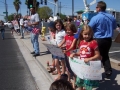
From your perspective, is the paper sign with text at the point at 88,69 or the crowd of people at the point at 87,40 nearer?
the paper sign with text at the point at 88,69

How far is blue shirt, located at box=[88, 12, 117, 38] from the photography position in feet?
16.1

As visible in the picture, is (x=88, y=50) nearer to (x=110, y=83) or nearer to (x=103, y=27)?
(x=103, y=27)

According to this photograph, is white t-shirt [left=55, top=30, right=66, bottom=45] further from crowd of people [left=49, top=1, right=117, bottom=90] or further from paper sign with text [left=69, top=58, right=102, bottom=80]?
paper sign with text [left=69, top=58, right=102, bottom=80]

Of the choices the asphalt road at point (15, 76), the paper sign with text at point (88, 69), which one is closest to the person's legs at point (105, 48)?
the paper sign with text at point (88, 69)

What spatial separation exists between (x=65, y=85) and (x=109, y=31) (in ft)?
10.6

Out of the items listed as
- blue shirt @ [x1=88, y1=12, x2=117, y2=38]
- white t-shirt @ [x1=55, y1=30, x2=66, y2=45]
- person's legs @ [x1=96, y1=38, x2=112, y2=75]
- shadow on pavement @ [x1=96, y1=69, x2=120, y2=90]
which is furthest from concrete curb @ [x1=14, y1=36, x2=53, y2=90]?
blue shirt @ [x1=88, y1=12, x2=117, y2=38]

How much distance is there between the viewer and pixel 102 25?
16.2 ft

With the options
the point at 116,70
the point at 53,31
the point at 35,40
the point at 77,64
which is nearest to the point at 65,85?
the point at 77,64

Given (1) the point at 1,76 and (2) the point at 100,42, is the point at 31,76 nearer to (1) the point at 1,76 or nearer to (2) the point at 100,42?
(1) the point at 1,76

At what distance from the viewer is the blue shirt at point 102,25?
4.91 m

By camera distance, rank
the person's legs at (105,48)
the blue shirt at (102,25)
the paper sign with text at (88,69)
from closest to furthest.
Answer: the paper sign with text at (88,69), the blue shirt at (102,25), the person's legs at (105,48)

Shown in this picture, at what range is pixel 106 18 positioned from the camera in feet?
16.4

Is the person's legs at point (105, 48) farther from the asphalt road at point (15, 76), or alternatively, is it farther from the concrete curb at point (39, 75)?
the asphalt road at point (15, 76)

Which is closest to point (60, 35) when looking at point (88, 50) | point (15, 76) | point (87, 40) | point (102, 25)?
point (102, 25)
